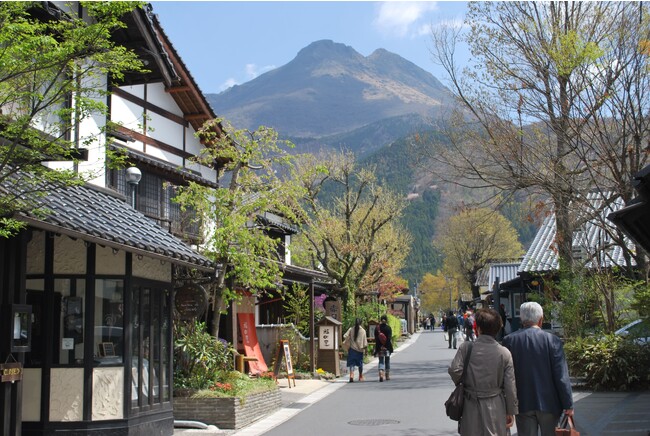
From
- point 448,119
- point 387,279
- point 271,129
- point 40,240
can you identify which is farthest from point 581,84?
point 387,279

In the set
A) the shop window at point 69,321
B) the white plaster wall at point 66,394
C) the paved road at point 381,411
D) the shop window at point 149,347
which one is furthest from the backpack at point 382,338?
the white plaster wall at point 66,394

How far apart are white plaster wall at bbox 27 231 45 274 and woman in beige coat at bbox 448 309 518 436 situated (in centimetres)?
Answer: 689

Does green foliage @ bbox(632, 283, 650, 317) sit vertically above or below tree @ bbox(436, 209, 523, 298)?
below

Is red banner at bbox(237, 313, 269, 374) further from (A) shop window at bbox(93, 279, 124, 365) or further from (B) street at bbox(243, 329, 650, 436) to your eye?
(A) shop window at bbox(93, 279, 124, 365)

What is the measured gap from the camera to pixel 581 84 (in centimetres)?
1800

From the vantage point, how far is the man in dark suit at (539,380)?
→ 7.39 meters

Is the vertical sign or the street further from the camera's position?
the vertical sign

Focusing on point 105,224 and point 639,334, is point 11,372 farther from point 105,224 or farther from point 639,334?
point 639,334

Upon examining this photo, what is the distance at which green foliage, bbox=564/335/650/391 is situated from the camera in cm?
1714

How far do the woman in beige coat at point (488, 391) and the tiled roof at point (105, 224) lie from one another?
4.86 metres

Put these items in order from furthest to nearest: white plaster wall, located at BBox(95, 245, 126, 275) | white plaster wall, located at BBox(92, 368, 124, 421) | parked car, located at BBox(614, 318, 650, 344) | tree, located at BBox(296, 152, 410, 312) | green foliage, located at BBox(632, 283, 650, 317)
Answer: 1. tree, located at BBox(296, 152, 410, 312)
2. parked car, located at BBox(614, 318, 650, 344)
3. green foliage, located at BBox(632, 283, 650, 317)
4. white plaster wall, located at BBox(95, 245, 126, 275)
5. white plaster wall, located at BBox(92, 368, 124, 421)

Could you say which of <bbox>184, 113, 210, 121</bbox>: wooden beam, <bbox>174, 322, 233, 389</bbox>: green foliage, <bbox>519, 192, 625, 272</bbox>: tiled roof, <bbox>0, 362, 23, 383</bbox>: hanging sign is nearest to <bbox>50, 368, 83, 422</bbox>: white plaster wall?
<bbox>0, 362, 23, 383</bbox>: hanging sign

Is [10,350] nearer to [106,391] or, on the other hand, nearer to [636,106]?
[106,391]

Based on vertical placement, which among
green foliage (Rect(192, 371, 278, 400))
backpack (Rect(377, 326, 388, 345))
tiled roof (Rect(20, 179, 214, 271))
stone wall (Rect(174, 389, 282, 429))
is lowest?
stone wall (Rect(174, 389, 282, 429))
